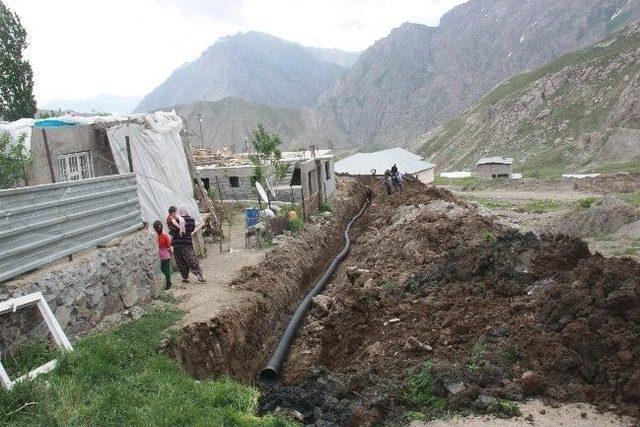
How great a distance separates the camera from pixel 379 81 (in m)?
171

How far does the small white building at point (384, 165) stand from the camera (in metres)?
46.1

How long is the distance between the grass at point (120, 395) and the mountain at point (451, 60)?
443 ft

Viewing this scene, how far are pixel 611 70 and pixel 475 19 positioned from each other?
4598 inches

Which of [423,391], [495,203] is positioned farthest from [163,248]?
[495,203]

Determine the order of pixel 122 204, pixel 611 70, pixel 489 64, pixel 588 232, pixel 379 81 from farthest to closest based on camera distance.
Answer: pixel 379 81 < pixel 489 64 < pixel 611 70 < pixel 588 232 < pixel 122 204

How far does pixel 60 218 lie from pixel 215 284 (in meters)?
5.57

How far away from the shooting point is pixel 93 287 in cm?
888

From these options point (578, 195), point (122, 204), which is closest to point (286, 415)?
point (122, 204)

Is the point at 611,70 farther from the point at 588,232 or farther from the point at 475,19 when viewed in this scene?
the point at 475,19

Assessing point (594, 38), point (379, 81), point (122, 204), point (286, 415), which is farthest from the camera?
point (379, 81)

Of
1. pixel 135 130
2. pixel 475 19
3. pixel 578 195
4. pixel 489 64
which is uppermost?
pixel 475 19

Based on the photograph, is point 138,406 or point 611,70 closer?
point 138,406

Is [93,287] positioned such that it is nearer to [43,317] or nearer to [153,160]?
[43,317]

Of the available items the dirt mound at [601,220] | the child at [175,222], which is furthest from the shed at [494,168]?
the child at [175,222]
